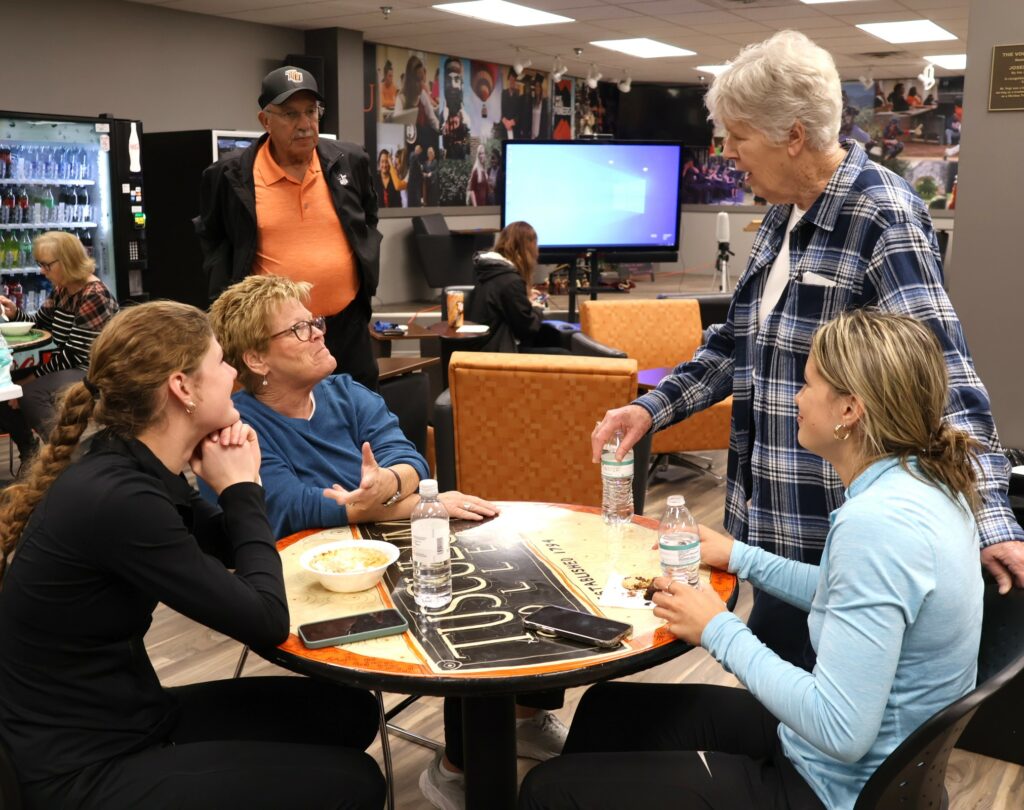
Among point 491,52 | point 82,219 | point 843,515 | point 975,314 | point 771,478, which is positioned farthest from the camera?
point 491,52

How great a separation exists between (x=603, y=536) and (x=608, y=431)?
24 centimetres

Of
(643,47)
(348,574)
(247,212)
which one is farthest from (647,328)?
(643,47)

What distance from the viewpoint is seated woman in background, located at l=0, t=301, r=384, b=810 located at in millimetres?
1562

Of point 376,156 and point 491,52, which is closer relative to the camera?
point 376,156

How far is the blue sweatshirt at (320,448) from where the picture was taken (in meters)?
2.26

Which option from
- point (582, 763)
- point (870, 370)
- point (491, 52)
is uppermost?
point (491, 52)

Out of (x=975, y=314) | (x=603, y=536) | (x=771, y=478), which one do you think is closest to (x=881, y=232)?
(x=771, y=478)

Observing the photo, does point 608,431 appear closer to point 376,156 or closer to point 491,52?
point 376,156

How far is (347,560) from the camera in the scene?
6.44 feet

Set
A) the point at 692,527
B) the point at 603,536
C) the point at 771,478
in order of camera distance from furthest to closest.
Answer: the point at 603,536 < the point at 771,478 < the point at 692,527

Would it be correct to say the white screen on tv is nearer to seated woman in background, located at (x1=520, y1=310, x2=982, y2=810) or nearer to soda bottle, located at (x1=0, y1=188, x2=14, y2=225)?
soda bottle, located at (x1=0, y1=188, x2=14, y2=225)

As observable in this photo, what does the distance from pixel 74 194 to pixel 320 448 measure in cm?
548

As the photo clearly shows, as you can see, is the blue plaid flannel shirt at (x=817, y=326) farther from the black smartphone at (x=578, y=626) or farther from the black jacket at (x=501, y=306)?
the black jacket at (x=501, y=306)

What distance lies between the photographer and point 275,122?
11.1 ft
